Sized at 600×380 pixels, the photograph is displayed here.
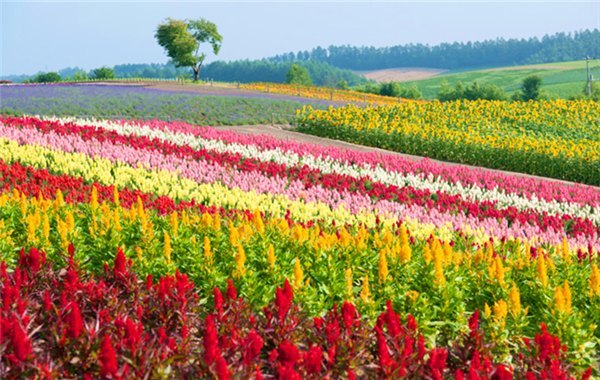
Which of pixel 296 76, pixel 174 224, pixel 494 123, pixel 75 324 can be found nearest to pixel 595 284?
pixel 174 224

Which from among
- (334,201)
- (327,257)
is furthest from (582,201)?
(327,257)

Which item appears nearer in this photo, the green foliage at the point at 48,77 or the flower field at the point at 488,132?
the flower field at the point at 488,132

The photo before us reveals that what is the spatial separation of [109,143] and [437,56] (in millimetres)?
185853

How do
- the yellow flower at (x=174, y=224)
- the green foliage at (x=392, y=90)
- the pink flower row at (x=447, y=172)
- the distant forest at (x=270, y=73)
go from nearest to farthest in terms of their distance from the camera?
the yellow flower at (x=174, y=224), the pink flower row at (x=447, y=172), the green foliage at (x=392, y=90), the distant forest at (x=270, y=73)

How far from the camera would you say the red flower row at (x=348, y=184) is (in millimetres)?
11969

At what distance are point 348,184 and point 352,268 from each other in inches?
285

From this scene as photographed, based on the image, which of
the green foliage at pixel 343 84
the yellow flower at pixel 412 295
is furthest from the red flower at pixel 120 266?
the green foliage at pixel 343 84

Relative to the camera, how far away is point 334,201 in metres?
12.1

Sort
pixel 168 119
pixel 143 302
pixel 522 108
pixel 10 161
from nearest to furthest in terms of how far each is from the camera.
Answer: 1. pixel 143 302
2. pixel 10 161
3. pixel 168 119
4. pixel 522 108

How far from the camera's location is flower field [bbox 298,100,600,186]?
22.4 metres

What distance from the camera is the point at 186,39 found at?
7662 centimetres

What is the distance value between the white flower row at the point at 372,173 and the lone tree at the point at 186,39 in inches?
2293

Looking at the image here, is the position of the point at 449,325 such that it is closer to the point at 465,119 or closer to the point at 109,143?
the point at 109,143

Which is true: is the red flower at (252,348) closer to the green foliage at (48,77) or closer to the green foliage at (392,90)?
the green foliage at (392,90)
